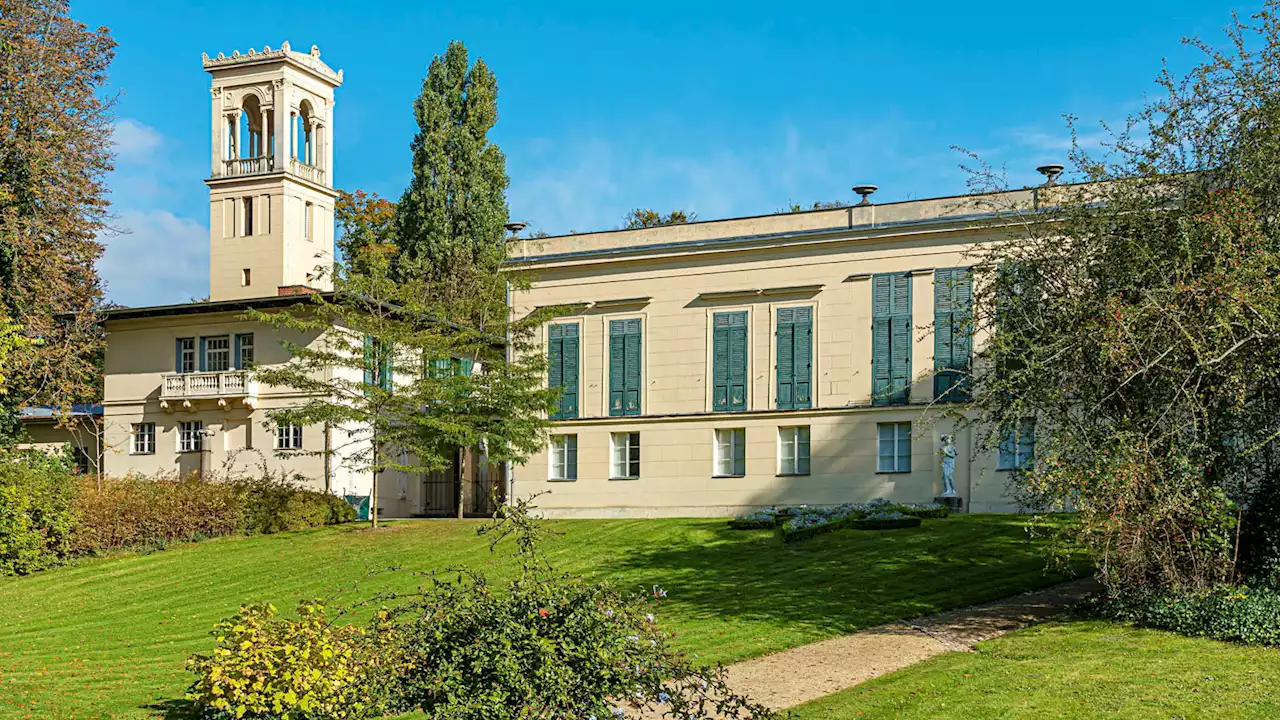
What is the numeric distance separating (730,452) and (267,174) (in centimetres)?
2499

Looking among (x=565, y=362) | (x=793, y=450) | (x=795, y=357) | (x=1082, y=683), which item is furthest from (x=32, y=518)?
(x=1082, y=683)

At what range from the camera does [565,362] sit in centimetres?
3525

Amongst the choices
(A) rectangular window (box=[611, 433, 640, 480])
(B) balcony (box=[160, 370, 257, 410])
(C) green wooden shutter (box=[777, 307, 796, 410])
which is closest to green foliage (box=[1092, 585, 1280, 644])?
(C) green wooden shutter (box=[777, 307, 796, 410])

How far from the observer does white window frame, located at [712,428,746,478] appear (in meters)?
33.4

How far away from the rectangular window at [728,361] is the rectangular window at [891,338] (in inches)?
137

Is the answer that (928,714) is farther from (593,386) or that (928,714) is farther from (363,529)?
(593,386)

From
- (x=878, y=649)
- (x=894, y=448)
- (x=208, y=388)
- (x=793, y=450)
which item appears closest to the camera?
(x=878, y=649)

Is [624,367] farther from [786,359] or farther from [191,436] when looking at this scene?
[191,436]

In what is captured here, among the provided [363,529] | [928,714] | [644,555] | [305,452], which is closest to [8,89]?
[305,452]

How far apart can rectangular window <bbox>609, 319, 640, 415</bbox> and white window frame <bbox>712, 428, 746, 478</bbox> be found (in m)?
2.43

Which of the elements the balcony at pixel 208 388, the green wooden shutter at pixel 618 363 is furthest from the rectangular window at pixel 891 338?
the balcony at pixel 208 388

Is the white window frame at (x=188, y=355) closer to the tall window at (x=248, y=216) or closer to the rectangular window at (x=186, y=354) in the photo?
the rectangular window at (x=186, y=354)

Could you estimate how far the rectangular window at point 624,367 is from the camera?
3444cm

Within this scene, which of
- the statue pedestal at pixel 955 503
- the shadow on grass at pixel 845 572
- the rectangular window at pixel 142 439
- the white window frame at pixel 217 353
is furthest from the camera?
the rectangular window at pixel 142 439
